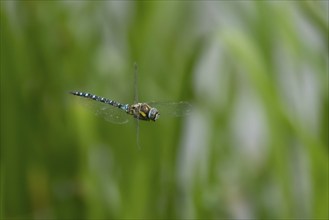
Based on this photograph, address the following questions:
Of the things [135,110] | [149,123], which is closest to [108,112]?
[135,110]

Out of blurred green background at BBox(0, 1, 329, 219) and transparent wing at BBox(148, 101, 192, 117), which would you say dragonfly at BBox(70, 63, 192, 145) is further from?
blurred green background at BBox(0, 1, 329, 219)

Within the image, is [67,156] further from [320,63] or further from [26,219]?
[320,63]

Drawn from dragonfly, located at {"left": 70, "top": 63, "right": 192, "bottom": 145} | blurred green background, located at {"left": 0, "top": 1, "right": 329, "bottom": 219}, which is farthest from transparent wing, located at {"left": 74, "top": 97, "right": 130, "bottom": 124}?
blurred green background, located at {"left": 0, "top": 1, "right": 329, "bottom": 219}

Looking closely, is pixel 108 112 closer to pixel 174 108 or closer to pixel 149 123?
pixel 174 108

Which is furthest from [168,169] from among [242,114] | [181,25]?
[242,114]

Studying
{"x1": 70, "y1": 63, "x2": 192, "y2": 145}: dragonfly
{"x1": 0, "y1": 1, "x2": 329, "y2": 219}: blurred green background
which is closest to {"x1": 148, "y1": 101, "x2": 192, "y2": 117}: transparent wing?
{"x1": 70, "y1": 63, "x2": 192, "y2": 145}: dragonfly

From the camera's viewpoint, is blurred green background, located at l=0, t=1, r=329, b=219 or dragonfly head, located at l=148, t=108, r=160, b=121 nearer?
dragonfly head, located at l=148, t=108, r=160, b=121
